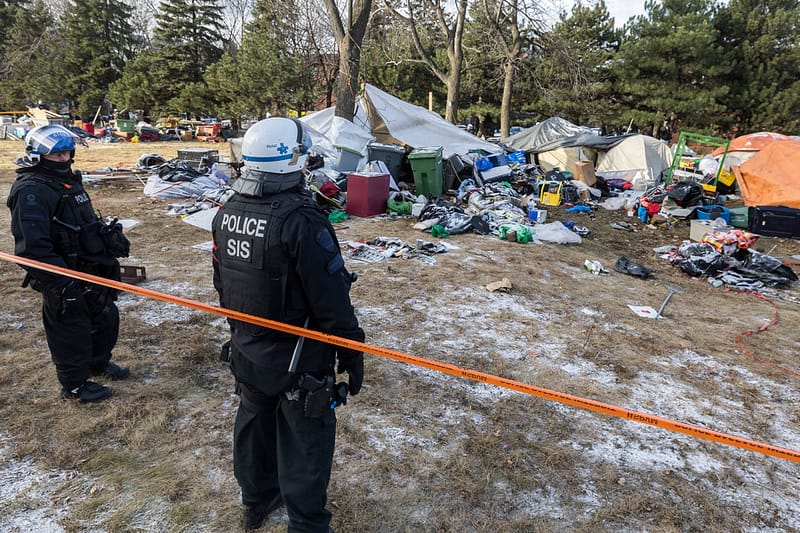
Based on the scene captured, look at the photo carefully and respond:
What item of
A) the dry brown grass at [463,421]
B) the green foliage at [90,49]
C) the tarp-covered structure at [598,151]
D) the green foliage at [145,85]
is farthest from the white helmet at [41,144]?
the green foliage at [90,49]

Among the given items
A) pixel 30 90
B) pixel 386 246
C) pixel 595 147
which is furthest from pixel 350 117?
pixel 30 90

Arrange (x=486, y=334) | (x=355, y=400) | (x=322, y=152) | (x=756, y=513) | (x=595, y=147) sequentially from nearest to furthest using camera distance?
(x=756, y=513) < (x=355, y=400) < (x=486, y=334) < (x=322, y=152) < (x=595, y=147)

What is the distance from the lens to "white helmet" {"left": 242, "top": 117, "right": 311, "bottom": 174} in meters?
2.00

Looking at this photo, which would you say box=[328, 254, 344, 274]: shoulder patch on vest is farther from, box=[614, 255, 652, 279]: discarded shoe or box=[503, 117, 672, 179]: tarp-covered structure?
box=[503, 117, 672, 179]: tarp-covered structure

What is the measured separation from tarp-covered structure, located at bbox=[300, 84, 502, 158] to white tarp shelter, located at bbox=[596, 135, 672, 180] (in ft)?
13.7

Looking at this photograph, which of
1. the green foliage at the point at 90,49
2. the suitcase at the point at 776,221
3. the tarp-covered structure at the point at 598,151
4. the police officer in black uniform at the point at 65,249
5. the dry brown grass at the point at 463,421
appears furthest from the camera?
the green foliage at the point at 90,49

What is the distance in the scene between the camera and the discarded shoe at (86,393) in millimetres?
3287

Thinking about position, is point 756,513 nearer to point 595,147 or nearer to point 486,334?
point 486,334

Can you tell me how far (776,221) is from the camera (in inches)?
390

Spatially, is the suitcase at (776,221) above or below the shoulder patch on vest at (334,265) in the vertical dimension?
below

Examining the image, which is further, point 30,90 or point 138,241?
point 30,90

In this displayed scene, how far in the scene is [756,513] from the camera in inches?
104

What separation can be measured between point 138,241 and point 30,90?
34183mm

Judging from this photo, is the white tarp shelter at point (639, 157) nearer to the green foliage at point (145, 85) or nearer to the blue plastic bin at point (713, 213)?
the blue plastic bin at point (713, 213)
